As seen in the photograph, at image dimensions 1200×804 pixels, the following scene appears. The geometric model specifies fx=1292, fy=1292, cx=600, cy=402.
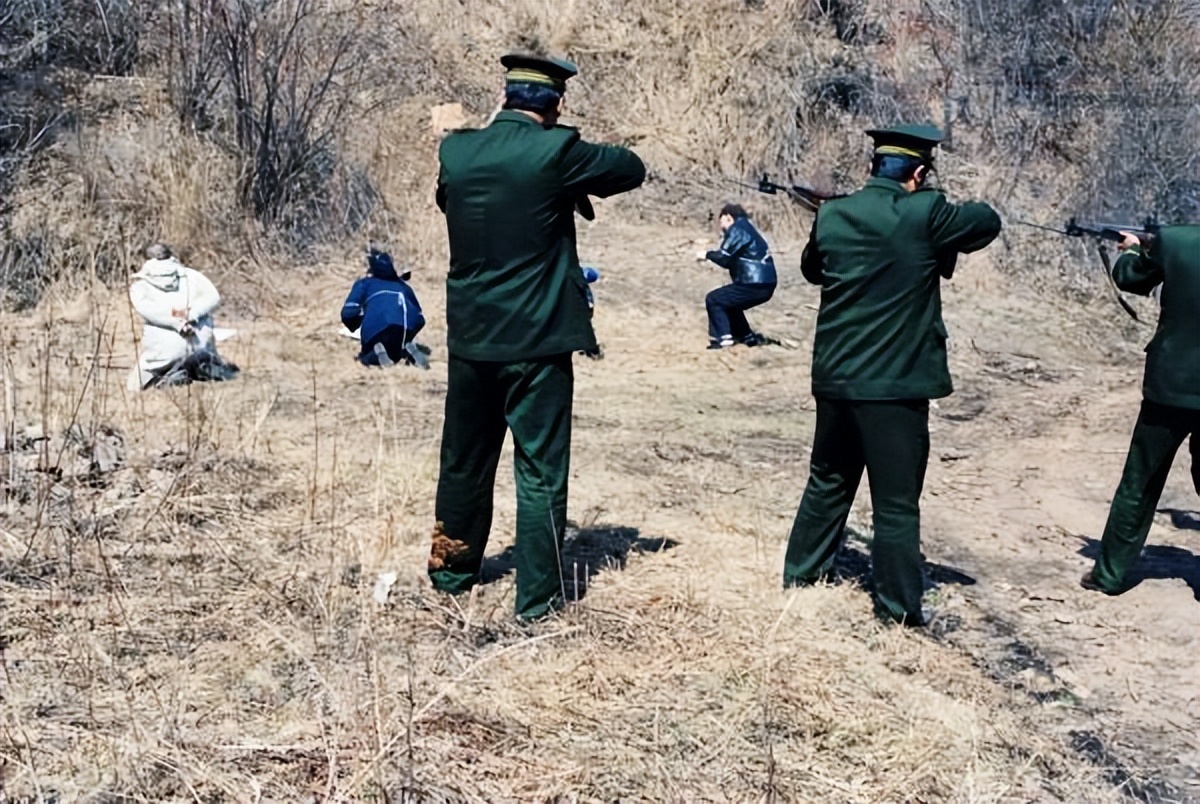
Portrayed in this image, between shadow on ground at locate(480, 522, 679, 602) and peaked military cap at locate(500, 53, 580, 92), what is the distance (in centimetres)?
186

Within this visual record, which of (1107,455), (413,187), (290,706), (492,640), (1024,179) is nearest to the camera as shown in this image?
(290,706)

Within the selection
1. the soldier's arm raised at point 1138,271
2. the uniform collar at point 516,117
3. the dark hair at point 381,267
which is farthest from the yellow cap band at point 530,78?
the dark hair at point 381,267

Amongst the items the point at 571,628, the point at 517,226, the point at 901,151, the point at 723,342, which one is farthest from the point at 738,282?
the point at 571,628

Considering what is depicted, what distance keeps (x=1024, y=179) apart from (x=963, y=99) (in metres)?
1.33

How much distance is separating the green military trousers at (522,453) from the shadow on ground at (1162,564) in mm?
2839

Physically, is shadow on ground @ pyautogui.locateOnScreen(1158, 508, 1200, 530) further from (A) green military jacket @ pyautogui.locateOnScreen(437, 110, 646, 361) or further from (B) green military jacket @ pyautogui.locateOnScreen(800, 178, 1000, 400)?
(A) green military jacket @ pyautogui.locateOnScreen(437, 110, 646, 361)

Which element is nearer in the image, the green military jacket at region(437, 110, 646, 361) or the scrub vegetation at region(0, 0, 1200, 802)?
the scrub vegetation at region(0, 0, 1200, 802)

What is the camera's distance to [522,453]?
4.81 meters

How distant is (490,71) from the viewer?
16188mm

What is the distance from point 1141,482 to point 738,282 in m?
5.09

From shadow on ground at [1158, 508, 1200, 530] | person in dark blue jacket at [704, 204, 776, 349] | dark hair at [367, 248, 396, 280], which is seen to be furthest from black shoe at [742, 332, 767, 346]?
shadow on ground at [1158, 508, 1200, 530]

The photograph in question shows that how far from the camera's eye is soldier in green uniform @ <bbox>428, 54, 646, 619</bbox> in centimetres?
459

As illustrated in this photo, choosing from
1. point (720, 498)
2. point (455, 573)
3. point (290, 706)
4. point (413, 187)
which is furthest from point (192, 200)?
point (290, 706)

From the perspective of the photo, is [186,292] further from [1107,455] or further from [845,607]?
[1107,455]
